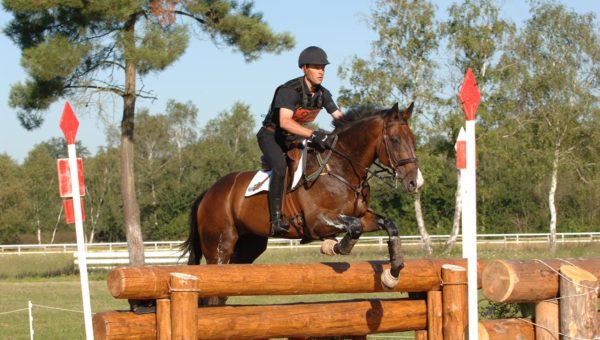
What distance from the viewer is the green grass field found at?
14.0m

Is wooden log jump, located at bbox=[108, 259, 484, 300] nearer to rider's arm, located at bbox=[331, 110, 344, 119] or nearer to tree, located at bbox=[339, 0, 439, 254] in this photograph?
rider's arm, located at bbox=[331, 110, 344, 119]

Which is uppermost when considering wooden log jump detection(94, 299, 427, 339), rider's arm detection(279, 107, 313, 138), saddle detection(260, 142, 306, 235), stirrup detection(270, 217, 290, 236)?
rider's arm detection(279, 107, 313, 138)

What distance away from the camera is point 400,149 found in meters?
7.45

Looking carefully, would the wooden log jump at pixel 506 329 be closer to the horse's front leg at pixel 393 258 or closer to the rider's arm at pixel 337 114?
the horse's front leg at pixel 393 258

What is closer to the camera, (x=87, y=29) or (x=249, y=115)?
(x=87, y=29)

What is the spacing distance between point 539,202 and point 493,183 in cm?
267

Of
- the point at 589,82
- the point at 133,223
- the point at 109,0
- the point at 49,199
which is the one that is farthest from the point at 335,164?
the point at 49,199

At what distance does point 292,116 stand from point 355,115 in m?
0.62

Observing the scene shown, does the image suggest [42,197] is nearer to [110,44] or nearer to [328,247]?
[110,44]

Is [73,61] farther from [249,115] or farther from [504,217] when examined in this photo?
[249,115]

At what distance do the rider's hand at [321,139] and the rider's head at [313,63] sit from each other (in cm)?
47

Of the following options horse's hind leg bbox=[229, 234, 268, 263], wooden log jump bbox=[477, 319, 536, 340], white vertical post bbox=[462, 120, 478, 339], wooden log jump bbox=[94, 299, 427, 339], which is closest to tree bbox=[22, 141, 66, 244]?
horse's hind leg bbox=[229, 234, 268, 263]

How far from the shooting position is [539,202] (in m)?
48.5

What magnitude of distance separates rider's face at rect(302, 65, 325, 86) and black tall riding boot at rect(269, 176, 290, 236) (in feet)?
3.12
